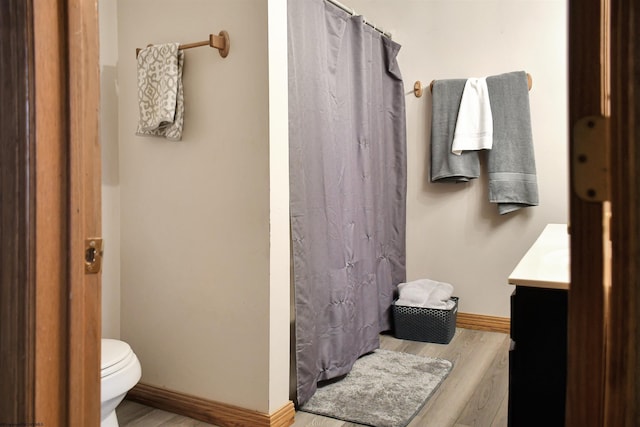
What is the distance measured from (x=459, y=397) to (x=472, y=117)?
1719 mm

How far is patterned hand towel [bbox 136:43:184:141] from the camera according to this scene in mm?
2100

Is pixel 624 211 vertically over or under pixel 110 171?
under

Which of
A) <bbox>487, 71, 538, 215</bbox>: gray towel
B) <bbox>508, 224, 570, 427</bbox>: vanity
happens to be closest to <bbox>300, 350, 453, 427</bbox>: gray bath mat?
<bbox>508, 224, 570, 427</bbox>: vanity

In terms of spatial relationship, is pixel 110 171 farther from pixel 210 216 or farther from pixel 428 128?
pixel 428 128

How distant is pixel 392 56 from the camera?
128 inches

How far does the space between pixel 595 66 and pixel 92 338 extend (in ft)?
2.39

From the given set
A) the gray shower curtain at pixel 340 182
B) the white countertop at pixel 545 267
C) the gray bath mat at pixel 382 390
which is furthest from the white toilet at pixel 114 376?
the white countertop at pixel 545 267

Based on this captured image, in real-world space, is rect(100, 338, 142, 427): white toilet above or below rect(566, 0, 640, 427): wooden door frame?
below

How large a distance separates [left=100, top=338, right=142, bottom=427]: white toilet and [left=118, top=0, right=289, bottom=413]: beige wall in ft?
1.23

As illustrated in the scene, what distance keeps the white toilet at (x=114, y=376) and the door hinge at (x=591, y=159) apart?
5.21ft

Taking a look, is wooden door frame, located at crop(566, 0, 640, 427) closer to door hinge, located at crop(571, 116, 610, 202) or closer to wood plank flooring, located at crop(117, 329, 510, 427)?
door hinge, located at crop(571, 116, 610, 202)

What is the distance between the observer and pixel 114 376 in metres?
1.75

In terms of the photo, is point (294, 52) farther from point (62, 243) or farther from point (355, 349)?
point (62, 243)

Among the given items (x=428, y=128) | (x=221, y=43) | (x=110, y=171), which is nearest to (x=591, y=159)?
(x=221, y=43)
